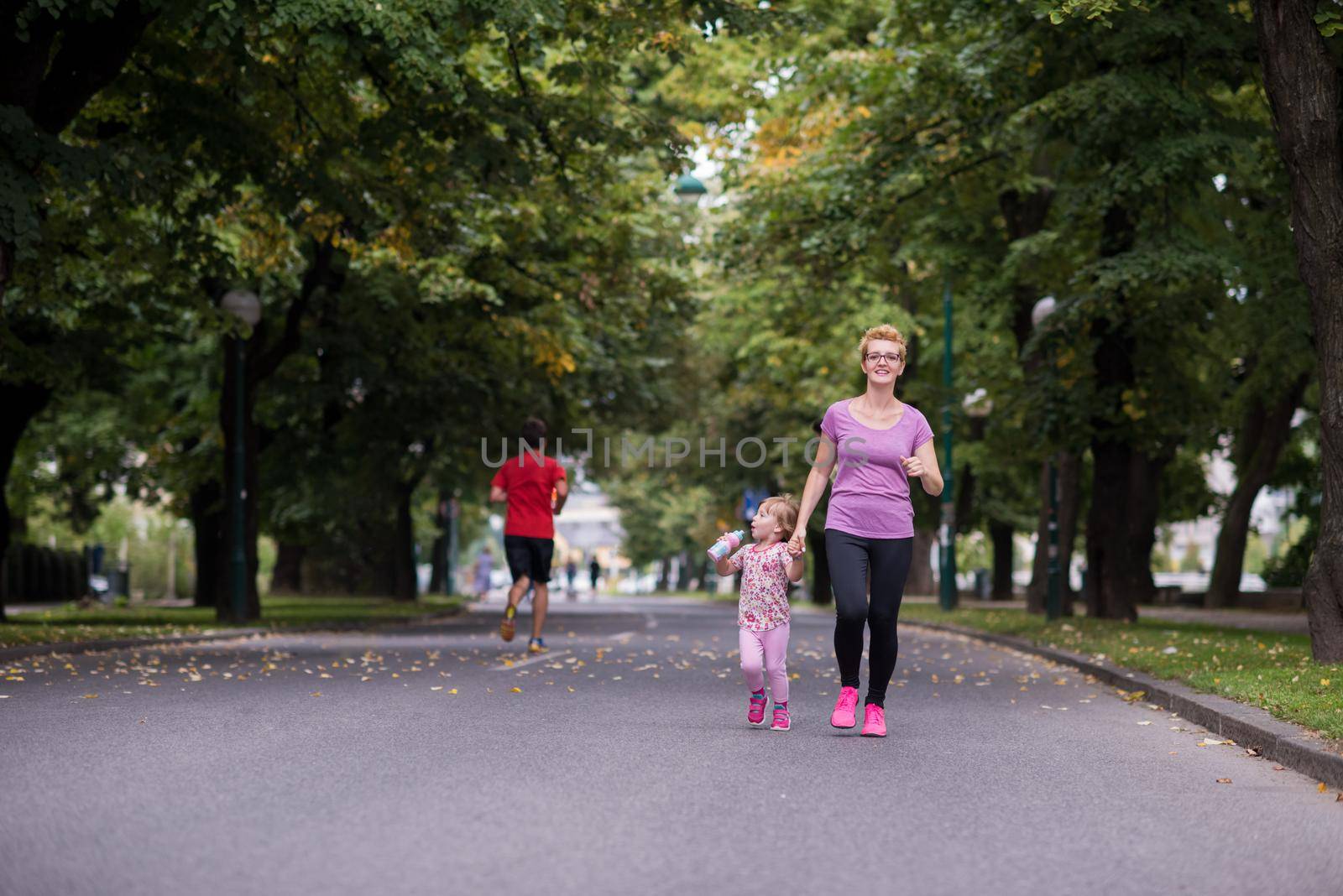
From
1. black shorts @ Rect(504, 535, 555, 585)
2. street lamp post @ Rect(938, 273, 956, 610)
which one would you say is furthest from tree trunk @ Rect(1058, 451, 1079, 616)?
black shorts @ Rect(504, 535, 555, 585)

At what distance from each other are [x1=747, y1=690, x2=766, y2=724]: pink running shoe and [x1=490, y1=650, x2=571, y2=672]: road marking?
4470 mm

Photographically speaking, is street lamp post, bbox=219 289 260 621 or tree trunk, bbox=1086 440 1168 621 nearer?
tree trunk, bbox=1086 440 1168 621

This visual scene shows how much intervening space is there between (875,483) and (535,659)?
6833 millimetres

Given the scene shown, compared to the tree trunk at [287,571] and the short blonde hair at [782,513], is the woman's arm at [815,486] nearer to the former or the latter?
the short blonde hair at [782,513]

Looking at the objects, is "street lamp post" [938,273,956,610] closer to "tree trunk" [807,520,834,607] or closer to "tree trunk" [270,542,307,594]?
"tree trunk" [807,520,834,607]

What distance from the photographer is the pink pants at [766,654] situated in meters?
8.86

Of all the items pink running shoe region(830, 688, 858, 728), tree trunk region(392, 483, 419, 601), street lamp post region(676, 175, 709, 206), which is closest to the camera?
pink running shoe region(830, 688, 858, 728)

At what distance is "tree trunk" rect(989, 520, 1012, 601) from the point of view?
41.8m

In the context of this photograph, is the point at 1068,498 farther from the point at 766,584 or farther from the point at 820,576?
the point at 766,584

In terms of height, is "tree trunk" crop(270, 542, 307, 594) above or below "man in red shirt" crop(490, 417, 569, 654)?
below

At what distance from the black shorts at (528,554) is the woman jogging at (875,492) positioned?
6.38 m

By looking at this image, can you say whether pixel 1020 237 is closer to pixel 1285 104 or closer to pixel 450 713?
pixel 1285 104

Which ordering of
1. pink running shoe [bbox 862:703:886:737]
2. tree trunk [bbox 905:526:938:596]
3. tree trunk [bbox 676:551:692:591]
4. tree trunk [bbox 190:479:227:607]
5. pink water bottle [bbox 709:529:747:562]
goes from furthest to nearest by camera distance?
tree trunk [bbox 676:551:692:591] → tree trunk [bbox 905:526:938:596] → tree trunk [bbox 190:479:227:607] → pink running shoe [bbox 862:703:886:737] → pink water bottle [bbox 709:529:747:562]

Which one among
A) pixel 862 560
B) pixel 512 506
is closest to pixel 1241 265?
pixel 512 506
